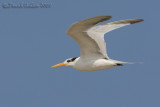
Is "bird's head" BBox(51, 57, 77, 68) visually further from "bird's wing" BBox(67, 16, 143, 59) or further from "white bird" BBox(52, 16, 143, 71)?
"bird's wing" BBox(67, 16, 143, 59)

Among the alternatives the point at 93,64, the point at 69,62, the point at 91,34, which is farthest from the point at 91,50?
the point at 69,62

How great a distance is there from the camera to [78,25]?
12867 mm

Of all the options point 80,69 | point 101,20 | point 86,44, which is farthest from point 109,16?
point 80,69

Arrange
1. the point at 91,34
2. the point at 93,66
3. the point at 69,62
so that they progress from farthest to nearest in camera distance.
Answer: the point at 69,62
the point at 93,66
the point at 91,34

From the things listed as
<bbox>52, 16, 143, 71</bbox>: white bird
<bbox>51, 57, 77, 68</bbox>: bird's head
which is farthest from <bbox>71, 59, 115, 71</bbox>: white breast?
<bbox>51, 57, 77, 68</bbox>: bird's head

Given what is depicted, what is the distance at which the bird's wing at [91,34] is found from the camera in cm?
1286

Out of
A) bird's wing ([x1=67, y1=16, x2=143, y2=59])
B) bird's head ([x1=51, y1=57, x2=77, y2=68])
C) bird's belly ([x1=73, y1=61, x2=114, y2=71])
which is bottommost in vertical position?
bird's belly ([x1=73, y1=61, x2=114, y2=71])

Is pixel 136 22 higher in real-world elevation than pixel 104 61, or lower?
higher

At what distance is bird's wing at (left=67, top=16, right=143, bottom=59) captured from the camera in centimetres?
1286

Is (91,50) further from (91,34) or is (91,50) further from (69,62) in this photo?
(69,62)

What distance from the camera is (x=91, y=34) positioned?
13898 millimetres

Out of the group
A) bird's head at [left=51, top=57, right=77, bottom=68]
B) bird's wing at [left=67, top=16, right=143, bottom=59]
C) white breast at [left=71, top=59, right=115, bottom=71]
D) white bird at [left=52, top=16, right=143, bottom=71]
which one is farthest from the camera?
bird's head at [left=51, top=57, right=77, bottom=68]

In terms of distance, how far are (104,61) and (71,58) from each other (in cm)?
154

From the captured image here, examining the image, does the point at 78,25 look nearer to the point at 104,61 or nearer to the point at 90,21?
the point at 90,21
